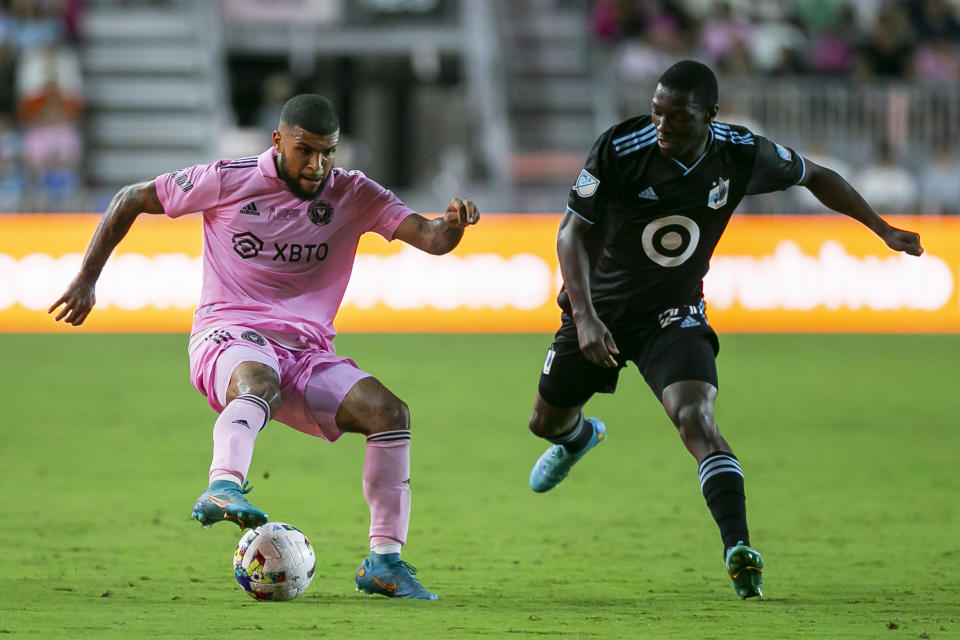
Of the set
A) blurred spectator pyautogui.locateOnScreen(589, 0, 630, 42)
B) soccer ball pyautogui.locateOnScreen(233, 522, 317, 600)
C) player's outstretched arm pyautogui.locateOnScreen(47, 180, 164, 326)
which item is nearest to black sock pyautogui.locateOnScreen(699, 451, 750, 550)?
soccer ball pyautogui.locateOnScreen(233, 522, 317, 600)

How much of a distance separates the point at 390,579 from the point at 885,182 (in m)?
14.3

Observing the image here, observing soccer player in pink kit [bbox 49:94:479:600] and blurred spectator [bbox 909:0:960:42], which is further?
blurred spectator [bbox 909:0:960:42]

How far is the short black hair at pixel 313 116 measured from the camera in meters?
6.32

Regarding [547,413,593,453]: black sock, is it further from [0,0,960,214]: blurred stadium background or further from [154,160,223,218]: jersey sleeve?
[0,0,960,214]: blurred stadium background

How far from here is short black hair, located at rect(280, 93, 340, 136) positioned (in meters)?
6.32

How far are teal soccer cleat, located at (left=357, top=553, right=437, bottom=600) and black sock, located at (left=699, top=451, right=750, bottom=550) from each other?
1185mm

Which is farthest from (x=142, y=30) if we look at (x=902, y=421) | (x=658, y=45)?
(x=902, y=421)

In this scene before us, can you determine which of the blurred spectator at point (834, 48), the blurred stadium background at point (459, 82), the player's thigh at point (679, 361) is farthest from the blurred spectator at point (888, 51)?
the player's thigh at point (679, 361)

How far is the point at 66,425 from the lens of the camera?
1167cm

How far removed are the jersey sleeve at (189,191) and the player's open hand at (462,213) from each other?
1.05 metres

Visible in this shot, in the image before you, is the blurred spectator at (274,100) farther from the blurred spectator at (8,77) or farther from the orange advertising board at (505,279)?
the orange advertising board at (505,279)

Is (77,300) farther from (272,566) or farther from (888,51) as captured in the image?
(888,51)

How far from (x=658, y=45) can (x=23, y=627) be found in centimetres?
1759

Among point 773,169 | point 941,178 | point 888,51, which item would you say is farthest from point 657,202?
point 888,51
